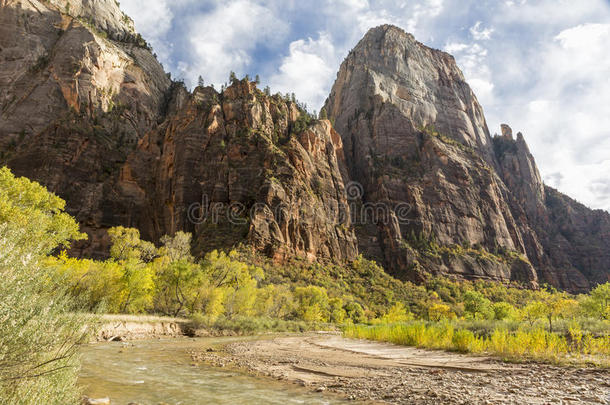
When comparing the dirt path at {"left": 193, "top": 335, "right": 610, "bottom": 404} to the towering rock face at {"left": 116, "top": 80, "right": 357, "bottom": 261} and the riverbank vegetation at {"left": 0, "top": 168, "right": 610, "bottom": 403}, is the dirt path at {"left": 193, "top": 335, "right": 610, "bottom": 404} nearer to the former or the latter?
the riverbank vegetation at {"left": 0, "top": 168, "right": 610, "bottom": 403}

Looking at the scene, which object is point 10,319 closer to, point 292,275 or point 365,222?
point 292,275

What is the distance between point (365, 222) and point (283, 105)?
54501 millimetres

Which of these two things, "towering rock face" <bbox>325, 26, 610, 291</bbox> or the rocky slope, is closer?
the rocky slope

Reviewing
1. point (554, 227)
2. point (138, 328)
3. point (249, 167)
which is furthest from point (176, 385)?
point (554, 227)

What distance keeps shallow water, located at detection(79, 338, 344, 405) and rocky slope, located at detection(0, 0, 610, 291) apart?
62.4m

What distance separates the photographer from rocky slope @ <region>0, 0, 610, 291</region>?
9125 centimetres

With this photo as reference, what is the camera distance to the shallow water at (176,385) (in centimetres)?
923

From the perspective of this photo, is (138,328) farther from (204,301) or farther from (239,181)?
(239,181)

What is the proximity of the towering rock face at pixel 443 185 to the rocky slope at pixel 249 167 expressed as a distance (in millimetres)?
797

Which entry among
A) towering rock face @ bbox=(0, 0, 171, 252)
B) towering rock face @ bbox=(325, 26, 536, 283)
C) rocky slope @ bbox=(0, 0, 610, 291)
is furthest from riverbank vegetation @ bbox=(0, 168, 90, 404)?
towering rock face @ bbox=(325, 26, 536, 283)

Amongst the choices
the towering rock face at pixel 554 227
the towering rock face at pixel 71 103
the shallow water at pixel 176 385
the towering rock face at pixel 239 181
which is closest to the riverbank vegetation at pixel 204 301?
the shallow water at pixel 176 385

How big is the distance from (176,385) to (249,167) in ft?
A: 286

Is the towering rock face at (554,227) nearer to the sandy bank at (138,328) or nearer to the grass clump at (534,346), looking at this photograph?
the grass clump at (534,346)

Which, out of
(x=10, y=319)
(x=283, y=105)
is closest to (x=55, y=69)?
(x=283, y=105)
